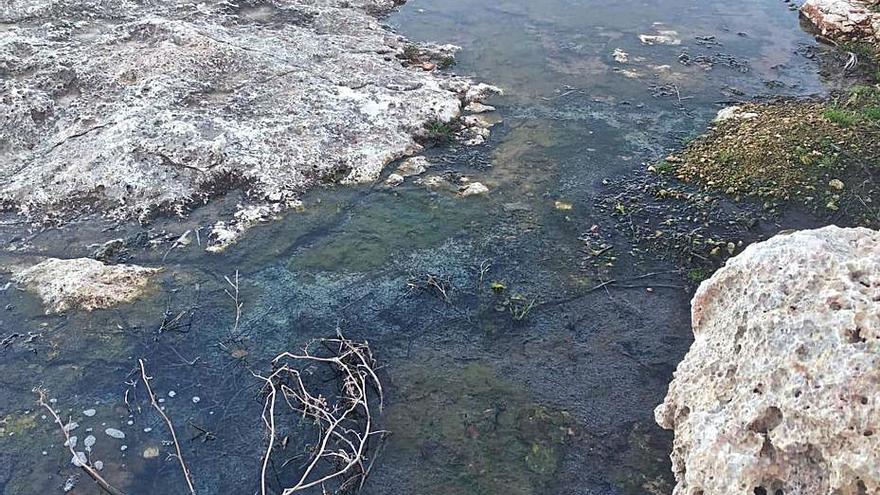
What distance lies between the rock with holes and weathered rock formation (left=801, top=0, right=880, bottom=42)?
10.9 meters

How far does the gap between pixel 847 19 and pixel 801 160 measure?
674cm

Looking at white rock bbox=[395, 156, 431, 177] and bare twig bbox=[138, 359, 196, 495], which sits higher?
white rock bbox=[395, 156, 431, 177]

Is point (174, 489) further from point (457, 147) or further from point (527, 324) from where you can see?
point (457, 147)

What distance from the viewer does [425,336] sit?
7250mm

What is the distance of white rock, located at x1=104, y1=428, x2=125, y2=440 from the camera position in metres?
6.15

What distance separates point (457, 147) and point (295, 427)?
5.59 meters

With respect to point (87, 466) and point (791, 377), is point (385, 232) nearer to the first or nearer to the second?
point (87, 466)

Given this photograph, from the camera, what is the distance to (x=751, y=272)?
519cm

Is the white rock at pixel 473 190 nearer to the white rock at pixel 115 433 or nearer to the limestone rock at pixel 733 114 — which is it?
the limestone rock at pixel 733 114

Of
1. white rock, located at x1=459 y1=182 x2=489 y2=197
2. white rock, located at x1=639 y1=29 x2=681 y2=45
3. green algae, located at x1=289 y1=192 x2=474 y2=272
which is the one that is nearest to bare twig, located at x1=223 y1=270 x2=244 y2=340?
green algae, located at x1=289 y1=192 x2=474 y2=272

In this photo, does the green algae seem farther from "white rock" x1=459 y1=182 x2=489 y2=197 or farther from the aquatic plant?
the aquatic plant

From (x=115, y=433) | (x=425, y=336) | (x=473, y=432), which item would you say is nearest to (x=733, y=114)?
(x=425, y=336)

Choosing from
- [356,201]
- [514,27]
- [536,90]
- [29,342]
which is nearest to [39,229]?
[29,342]

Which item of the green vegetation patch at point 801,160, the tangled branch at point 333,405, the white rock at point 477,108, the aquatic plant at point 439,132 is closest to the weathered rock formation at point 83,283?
the tangled branch at point 333,405
